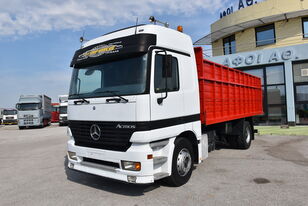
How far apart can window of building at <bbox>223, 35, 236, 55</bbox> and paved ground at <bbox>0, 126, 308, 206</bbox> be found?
13133mm

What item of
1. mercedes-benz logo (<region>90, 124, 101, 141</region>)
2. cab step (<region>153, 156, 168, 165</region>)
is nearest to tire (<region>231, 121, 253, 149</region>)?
cab step (<region>153, 156, 168, 165</region>)

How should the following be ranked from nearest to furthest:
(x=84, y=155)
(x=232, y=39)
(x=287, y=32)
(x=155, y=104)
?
(x=155, y=104)
(x=84, y=155)
(x=287, y=32)
(x=232, y=39)

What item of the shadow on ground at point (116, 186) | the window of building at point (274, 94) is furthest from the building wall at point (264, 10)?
the shadow on ground at point (116, 186)

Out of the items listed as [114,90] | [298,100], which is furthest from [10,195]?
[298,100]

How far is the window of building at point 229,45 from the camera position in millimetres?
18875

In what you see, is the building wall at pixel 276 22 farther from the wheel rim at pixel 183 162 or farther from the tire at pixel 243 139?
the wheel rim at pixel 183 162

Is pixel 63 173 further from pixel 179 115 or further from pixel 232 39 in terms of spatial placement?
pixel 232 39

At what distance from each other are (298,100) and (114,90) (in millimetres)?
13946

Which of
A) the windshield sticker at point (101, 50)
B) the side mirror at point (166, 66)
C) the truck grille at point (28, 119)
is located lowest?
the truck grille at point (28, 119)

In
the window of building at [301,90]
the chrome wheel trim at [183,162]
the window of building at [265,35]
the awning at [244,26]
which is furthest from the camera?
the window of building at [265,35]

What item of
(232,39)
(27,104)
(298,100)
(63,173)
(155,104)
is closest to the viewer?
(155,104)

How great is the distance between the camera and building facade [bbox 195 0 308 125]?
47.4 ft

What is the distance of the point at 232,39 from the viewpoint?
1905cm

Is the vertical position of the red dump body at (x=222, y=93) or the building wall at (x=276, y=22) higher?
the building wall at (x=276, y=22)
